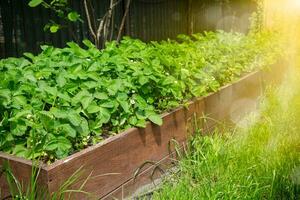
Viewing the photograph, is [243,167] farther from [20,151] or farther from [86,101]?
[20,151]

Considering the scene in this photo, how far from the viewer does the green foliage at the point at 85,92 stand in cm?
271

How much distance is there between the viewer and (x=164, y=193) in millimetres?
3008

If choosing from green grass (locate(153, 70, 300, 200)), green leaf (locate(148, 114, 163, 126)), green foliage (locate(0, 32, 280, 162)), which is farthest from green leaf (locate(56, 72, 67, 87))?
green grass (locate(153, 70, 300, 200))

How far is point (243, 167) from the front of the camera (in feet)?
11.2

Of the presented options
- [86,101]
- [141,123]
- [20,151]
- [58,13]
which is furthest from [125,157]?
[58,13]

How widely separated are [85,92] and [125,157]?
0.61 m

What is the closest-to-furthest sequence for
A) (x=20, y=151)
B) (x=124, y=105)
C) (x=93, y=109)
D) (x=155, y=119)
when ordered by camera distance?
(x=20, y=151), (x=93, y=109), (x=124, y=105), (x=155, y=119)

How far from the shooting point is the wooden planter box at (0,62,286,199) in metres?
2.59

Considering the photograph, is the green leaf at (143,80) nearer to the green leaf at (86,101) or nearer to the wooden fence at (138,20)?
the green leaf at (86,101)

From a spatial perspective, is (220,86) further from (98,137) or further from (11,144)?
(11,144)

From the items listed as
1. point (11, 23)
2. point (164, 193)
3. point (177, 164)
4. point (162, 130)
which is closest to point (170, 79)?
point (162, 130)

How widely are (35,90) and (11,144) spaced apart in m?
0.44

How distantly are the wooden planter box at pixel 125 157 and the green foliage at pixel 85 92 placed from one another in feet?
0.33

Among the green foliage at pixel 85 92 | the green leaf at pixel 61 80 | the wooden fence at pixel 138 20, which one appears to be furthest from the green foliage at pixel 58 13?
the green leaf at pixel 61 80
